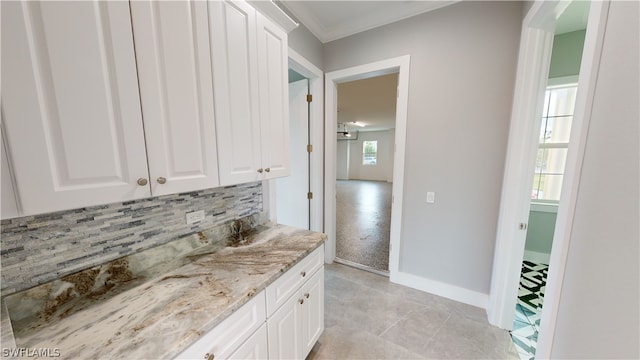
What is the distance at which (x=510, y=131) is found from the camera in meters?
1.67

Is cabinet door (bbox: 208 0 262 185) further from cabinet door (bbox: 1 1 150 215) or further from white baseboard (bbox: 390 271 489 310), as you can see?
white baseboard (bbox: 390 271 489 310)

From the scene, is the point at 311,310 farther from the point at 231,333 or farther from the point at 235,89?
the point at 235,89

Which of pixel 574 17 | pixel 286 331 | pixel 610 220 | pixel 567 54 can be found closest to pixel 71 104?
pixel 286 331

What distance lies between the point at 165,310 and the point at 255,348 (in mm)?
444

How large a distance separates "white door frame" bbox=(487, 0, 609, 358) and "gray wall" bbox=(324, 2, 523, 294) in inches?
5.6

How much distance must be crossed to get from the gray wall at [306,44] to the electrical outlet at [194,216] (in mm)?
1634

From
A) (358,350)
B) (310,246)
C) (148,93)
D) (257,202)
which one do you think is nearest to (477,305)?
(358,350)

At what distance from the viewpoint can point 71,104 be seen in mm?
630

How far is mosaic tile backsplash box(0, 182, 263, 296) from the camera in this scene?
0.74 meters

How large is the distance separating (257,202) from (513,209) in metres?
1.99

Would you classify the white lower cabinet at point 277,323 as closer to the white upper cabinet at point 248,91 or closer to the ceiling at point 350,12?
Answer: the white upper cabinet at point 248,91

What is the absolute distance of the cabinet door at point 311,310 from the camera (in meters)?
1.34

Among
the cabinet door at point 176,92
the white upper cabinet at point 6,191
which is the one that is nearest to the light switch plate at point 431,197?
the cabinet door at point 176,92

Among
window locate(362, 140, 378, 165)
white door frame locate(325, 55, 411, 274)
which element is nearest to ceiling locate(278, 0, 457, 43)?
white door frame locate(325, 55, 411, 274)
